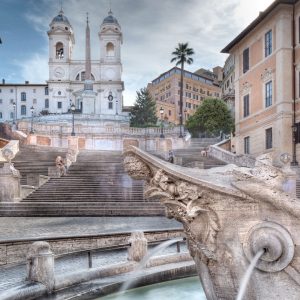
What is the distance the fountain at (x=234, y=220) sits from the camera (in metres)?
4.64

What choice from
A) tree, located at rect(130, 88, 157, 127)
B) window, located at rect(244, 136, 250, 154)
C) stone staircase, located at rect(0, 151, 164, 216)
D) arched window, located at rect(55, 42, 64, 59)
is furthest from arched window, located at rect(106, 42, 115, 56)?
stone staircase, located at rect(0, 151, 164, 216)

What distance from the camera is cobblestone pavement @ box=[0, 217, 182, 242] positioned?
1345 centimetres

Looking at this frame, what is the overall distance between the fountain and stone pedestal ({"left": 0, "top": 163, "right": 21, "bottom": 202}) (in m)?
16.9

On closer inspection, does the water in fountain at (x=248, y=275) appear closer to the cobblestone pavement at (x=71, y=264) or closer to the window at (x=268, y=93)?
the cobblestone pavement at (x=71, y=264)

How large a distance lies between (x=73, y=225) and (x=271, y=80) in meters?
20.2

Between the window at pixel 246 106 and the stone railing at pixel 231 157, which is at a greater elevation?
the window at pixel 246 106

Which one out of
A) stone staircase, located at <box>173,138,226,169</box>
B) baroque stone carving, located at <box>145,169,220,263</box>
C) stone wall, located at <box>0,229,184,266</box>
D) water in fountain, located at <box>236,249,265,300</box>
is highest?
stone staircase, located at <box>173,138,226,169</box>

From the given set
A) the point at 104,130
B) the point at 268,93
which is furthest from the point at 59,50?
the point at 268,93

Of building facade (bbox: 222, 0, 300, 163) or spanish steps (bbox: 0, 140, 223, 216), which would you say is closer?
spanish steps (bbox: 0, 140, 223, 216)

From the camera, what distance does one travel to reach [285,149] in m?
28.0

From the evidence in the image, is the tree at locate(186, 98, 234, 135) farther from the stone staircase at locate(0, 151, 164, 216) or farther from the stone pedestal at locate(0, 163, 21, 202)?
the stone pedestal at locate(0, 163, 21, 202)

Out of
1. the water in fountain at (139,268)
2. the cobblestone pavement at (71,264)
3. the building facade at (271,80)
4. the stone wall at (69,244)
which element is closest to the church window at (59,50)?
the building facade at (271,80)

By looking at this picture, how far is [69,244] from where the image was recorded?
10062 millimetres

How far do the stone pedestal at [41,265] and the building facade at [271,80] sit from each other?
22766mm
